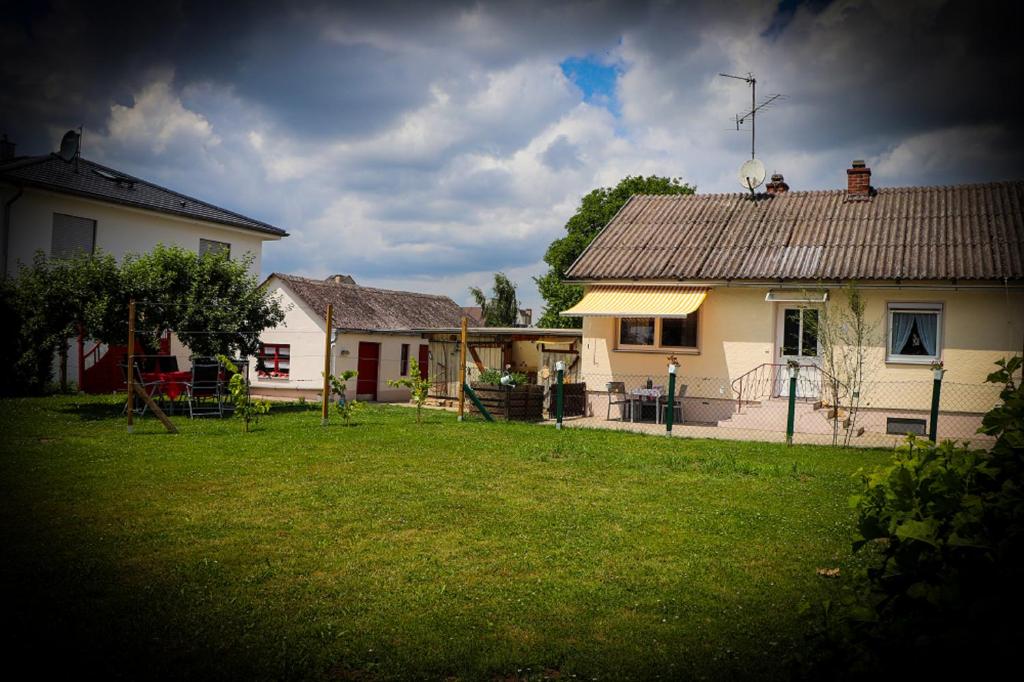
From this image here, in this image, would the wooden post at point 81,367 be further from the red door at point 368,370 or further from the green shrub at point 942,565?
the green shrub at point 942,565

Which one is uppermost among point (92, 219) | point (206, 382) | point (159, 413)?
point (92, 219)

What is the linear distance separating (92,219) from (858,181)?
82.0 ft

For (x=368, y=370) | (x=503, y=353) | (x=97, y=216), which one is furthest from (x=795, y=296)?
(x=97, y=216)

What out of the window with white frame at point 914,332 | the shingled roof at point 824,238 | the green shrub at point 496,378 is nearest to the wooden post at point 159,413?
the green shrub at point 496,378

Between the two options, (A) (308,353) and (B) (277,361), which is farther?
(B) (277,361)

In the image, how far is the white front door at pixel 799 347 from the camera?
17672mm

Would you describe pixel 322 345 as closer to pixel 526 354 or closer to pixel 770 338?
pixel 526 354

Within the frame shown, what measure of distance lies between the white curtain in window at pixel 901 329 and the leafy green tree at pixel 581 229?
20.3 metres

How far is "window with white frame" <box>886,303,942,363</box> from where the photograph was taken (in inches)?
666

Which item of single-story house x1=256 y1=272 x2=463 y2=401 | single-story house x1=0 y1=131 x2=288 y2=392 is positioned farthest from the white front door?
single-story house x1=0 y1=131 x2=288 y2=392

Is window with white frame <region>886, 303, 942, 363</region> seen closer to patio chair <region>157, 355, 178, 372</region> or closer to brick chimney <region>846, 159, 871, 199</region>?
brick chimney <region>846, 159, 871, 199</region>

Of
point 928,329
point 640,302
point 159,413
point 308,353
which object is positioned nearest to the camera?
point 159,413

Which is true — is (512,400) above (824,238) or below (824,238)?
below

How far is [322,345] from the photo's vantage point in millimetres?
26562
